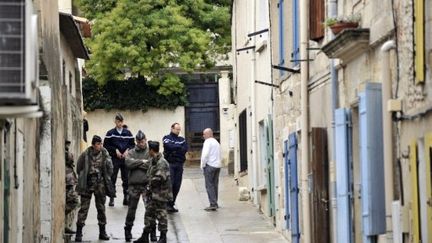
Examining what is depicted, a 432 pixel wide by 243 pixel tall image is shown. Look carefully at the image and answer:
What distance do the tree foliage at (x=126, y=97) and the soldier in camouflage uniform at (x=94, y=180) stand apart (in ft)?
58.8

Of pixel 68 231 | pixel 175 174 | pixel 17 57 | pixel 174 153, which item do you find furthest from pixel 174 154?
pixel 17 57

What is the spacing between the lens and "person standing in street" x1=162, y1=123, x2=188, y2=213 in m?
22.2

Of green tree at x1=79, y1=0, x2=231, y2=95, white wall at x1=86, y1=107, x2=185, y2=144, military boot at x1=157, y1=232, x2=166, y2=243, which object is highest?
green tree at x1=79, y1=0, x2=231, y2=95

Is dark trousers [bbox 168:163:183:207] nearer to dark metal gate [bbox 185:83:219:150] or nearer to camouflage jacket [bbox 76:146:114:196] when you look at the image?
camouflage jacket [bbox 76:146:114:196]

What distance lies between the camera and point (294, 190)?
18.0 metres

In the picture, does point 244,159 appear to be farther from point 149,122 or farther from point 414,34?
point 414,34

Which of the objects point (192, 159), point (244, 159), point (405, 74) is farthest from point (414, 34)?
point (192, 159)

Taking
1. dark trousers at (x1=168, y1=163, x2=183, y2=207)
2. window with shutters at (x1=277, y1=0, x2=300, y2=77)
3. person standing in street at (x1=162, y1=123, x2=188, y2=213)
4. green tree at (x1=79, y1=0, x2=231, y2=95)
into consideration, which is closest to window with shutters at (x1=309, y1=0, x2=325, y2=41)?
window with shutters at (x1=277, y1=0, x2=300, y2=77)

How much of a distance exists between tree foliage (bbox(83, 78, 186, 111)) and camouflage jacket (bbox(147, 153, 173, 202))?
18.7 m

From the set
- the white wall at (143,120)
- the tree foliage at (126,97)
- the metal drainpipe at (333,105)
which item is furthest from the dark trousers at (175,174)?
the tree foliage at (126,97)

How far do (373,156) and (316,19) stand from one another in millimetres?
3970

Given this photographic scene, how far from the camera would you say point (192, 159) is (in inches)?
1452

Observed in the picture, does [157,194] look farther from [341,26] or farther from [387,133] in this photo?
[387,133]

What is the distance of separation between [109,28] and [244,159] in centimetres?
1155
